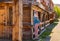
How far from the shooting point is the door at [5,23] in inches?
493

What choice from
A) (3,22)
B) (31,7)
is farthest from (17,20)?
(3,22)

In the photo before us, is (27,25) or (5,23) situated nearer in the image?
(27,25)

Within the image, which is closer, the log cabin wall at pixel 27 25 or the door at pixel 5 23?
the log cabin wall at pixel 27 25

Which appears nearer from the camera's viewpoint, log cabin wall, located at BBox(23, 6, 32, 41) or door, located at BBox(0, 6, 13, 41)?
log cabin wall, located at BBox(23, 6, 32, 41)

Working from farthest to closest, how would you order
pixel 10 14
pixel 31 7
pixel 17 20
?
1. pixel 10 14
2. pixel 31 7
3. pixel 17 20

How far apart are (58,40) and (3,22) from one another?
343 cm

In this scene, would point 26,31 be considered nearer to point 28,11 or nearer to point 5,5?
point 28,11

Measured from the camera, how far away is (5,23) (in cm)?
1291

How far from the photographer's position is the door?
12516 millimetres

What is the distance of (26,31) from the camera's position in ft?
40.5

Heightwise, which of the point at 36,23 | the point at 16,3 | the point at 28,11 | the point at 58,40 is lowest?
the point at 58,40

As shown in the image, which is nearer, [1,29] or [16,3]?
[16,3]

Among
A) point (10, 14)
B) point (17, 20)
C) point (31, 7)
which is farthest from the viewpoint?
point (10, 14)

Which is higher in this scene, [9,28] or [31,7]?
[31,7]
